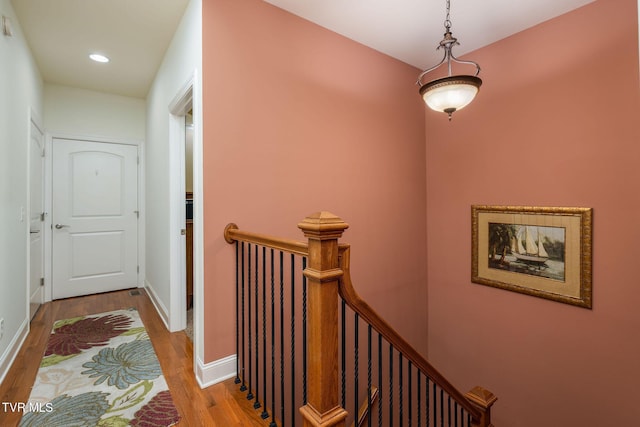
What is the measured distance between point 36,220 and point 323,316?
3888mm

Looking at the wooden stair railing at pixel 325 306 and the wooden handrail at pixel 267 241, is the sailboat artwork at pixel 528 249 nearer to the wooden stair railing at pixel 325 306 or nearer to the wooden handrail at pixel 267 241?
the wooden stair railing at pixel 325 306

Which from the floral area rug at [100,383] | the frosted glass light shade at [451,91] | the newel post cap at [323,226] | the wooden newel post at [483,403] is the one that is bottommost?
the wooden newel post at [483,403]

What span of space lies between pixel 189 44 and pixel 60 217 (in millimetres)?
3058

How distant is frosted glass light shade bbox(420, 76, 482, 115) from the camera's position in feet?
6.07

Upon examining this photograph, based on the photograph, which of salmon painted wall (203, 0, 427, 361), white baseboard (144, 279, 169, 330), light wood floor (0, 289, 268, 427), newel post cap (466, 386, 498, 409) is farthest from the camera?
white baseboard (144, 279, 169, 330)

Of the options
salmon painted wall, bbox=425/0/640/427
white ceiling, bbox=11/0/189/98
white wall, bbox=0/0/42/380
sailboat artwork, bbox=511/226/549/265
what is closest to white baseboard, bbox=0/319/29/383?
white wall, bbox=0/0/42/380

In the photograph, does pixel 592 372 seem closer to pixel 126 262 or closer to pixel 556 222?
pixel 556 222

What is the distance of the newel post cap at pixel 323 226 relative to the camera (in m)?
1.07

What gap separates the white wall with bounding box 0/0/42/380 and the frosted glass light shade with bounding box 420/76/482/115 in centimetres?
287

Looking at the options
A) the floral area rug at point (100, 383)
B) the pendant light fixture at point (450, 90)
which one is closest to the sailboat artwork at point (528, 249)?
the pendant light fixture at point (450, 90)

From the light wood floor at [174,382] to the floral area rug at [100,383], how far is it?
0.05 m

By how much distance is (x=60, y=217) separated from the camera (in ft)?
12.5

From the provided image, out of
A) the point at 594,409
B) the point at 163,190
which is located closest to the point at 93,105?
the point at 163,190

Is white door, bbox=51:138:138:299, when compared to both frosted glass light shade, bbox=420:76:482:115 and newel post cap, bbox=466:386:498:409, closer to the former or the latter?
frosted glass light shade, bbox=420:76:482:115
